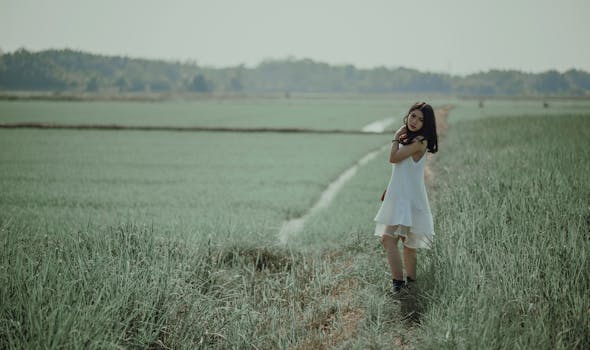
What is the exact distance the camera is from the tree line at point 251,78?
106069 mm

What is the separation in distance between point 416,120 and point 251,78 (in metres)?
167

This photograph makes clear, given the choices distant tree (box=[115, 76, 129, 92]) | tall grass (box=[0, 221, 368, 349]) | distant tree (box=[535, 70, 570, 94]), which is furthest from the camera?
distant tree (box=[535, 70, 570, 94])

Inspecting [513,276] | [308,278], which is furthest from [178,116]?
[513,276]

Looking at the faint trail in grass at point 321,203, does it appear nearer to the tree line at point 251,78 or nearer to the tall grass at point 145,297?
the tall grass at point 145,297

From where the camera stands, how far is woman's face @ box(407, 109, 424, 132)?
12.3 feet

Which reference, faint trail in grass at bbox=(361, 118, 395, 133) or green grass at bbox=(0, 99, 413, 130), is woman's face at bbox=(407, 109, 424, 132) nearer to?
faint trail in grass at bbox=(361, 118, 395, 133)

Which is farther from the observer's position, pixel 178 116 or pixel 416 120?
pixel 178 116

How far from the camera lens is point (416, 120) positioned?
3.76 m

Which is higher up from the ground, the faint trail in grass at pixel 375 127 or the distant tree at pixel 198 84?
the distant tree at pixel 198 84

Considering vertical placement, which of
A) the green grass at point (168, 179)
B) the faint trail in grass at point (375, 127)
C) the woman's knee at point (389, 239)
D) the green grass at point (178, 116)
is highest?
the green grass at point (178, 116)

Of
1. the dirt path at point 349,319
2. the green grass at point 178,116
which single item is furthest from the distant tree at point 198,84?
the dirt path at point 349,319

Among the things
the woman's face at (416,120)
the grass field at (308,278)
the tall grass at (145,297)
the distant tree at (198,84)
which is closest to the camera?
the tall grass at (145,297)

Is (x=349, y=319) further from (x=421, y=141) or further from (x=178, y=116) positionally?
(x=178, y=116)

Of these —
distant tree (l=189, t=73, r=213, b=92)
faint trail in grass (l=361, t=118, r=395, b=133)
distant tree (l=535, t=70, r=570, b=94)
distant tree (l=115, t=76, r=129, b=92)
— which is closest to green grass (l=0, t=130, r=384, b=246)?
faint trail in grass (l=361, t=118, r=395, b=133)
